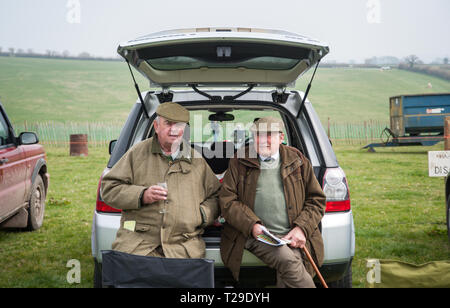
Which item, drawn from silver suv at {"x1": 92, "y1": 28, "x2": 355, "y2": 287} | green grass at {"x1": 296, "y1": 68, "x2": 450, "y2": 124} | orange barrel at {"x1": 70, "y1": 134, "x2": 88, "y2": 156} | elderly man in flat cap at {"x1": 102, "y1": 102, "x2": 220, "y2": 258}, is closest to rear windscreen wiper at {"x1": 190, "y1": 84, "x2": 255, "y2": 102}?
silver suv at {"x1": 92, "y1": 28, "x2": 355, "y2": 287}

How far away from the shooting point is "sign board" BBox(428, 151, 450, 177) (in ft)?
15.6

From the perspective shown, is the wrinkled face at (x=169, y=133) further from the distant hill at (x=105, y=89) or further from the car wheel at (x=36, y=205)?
the distant hill at (x=105, y=89)

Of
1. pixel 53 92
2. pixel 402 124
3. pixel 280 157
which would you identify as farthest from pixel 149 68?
pixel 53 92

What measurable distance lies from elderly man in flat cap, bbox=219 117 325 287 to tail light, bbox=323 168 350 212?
0.49 ft

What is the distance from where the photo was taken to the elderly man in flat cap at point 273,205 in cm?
292

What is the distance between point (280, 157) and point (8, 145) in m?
4.01

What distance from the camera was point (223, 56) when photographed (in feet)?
10.0

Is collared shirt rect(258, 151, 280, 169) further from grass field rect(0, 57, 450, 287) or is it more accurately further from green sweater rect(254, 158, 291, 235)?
grass field rect(0, 57, 450, 287)

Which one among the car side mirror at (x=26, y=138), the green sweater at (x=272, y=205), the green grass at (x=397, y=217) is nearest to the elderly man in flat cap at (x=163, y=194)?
the green sweater at (x=272, y=205)

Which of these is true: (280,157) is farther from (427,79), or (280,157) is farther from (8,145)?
(427,79)

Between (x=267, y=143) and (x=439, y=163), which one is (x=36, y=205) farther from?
(x=439, y=163)

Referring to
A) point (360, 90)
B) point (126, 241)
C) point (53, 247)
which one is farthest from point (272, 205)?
point (360, 90)

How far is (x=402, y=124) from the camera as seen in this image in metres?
21.4
